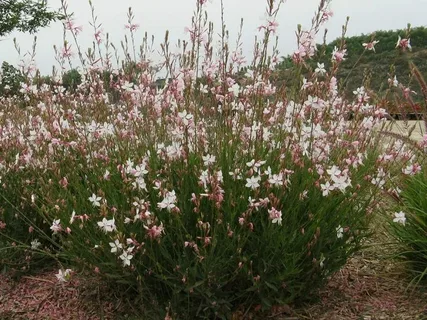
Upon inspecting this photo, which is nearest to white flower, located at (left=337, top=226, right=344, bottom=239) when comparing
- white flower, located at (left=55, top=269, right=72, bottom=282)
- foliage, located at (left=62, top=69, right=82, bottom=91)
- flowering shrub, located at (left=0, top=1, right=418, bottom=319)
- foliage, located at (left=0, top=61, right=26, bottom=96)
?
flowering shrub, located at (left=0, top=1, right=418, bottom=319)

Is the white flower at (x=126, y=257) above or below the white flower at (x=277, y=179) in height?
below

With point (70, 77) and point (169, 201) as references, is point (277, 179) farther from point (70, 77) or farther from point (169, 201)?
point (70, 77)

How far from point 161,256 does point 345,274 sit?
1396 millimetres

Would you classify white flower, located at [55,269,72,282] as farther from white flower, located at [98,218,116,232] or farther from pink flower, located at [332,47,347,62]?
pink flower, located at [332,47,347,62]

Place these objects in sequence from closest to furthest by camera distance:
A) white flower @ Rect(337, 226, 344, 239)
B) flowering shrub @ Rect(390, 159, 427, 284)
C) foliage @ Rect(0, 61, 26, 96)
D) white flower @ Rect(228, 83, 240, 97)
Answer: white flower @ Rect(337, 226, 344, 239)
white flower @ Rect(228, 83, 240, 97)
flowering shrub @ Rect(390, 159, 427, 284)
foliage @ Rect(0, 61, 26, 96)

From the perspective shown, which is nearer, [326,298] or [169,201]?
[169,201]

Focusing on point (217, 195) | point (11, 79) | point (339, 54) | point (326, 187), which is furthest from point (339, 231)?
point (11, 79)

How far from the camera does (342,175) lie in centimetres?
295

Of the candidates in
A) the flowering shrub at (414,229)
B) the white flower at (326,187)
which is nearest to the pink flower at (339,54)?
the white flower at (326,187)

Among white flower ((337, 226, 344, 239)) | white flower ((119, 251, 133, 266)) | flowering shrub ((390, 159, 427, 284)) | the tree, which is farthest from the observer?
the tree

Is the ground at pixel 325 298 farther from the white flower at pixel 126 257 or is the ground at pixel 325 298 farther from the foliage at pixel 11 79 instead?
the foliage at pixel 11 79

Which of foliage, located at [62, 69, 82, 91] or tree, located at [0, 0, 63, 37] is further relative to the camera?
tree, located at [0, 0, 63, 37]

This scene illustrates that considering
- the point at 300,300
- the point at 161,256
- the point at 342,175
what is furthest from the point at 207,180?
the point at 300,300

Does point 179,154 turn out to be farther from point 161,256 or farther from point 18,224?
point 18,224
